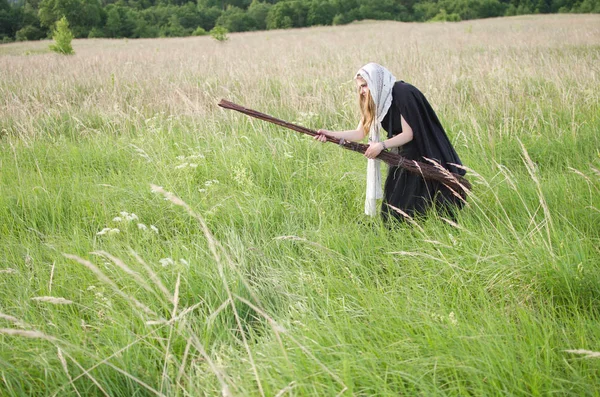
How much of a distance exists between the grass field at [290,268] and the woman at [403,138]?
8.1 inches

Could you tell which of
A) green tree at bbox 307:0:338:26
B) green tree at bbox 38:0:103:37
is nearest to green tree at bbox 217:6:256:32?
green tree at bbox 307:0:338:26

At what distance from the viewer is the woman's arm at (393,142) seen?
3.09 meters

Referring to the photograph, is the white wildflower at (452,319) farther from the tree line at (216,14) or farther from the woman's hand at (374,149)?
the tree line at (216,14)

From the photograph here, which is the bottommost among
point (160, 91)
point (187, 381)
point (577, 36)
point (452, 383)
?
point (187, 381)

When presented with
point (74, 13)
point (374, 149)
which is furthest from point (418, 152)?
point (74, 13)

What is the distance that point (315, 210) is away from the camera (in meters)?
3.42

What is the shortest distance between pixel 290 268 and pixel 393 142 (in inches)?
45.4

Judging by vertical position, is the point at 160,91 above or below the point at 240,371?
above

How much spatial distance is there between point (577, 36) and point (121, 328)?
15273mm

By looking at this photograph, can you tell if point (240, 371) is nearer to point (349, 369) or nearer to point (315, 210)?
point (349, 369)

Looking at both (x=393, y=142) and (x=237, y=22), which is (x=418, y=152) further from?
(x=237, y=22)

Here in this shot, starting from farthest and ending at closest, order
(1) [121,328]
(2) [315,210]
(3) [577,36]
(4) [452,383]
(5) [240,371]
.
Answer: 1. (3) [577,36]
2. (2) [315,210]
3. (1) [121,328]
4. (5) [240,371]
5. (4) [452,383]

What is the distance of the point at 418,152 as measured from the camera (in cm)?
336

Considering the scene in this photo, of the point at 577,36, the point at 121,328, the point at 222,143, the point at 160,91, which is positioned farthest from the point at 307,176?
the point at 577,36
